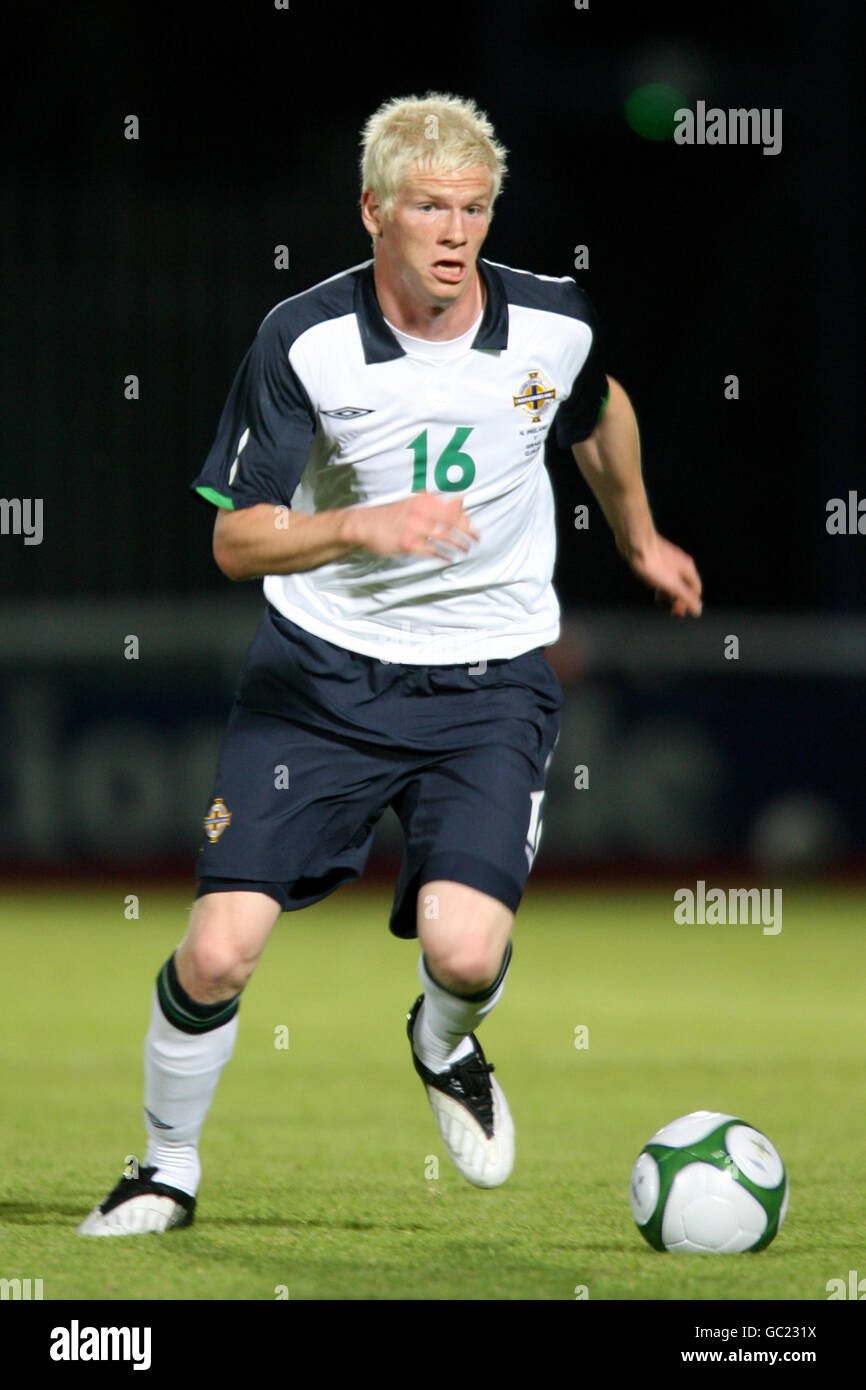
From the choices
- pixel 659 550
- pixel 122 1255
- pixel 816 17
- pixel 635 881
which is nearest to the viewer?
pixel 122 1255

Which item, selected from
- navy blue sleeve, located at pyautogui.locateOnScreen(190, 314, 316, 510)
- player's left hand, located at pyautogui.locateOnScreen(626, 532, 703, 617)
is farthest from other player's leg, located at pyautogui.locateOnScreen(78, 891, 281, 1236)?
player's left hand, located at pyautogui.locateOnScreen(626, 532, 703, 617)

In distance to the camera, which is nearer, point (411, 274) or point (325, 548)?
point (325, 548)

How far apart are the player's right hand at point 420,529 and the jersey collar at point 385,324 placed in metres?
0.56

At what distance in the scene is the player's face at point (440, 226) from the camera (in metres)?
3.98

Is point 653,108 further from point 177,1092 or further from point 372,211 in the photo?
point 177,1092

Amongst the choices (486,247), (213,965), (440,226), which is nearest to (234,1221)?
(213,965)

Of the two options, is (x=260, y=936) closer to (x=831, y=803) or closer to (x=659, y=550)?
(x=659, y=550)

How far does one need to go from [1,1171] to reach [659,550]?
6.76ft

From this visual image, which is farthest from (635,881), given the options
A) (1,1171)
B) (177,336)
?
(1,1171)

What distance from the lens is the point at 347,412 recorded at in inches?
163

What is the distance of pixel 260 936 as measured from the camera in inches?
159

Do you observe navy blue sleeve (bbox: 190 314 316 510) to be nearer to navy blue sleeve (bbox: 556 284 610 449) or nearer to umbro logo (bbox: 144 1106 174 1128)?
navy blue sleeve (bbox: 556 284 610 449)

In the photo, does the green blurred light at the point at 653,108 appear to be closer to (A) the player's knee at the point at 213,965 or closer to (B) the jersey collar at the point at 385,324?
(B) the jersey collar at the point at 385,324

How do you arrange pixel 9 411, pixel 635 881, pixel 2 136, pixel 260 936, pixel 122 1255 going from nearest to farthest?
pixel 122 1255, pixel 260 936, pixel 635 881, pixel 9 411, pixel 2 136
